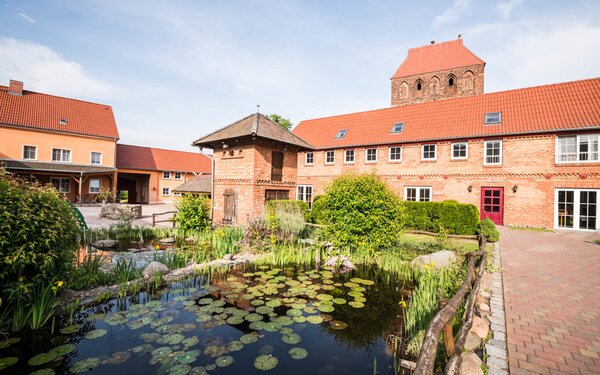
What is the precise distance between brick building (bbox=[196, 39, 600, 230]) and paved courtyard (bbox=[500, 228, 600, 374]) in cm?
695

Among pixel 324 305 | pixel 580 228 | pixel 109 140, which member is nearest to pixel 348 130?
pixel 580 228

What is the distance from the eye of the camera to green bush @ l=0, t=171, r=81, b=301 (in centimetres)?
407

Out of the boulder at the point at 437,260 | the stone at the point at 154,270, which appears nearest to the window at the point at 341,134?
the boulder at the point at 437,260

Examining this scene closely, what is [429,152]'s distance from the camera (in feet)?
61.9

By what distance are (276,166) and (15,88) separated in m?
27.1

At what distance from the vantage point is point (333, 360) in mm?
3654

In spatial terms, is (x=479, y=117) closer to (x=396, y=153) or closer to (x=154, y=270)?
(x=396, y=153)

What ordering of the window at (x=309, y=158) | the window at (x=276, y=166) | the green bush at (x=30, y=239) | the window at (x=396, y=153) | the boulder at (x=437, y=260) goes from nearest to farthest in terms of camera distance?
the green bush at (x=30, y=239) < the boulder at (x=437, y=260) < the window at (x=276, y=166) < the window at (x=396, y=153) < the window at (x=309, y=158)

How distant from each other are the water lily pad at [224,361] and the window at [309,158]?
21001 millimetres

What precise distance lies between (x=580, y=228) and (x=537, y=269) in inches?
428

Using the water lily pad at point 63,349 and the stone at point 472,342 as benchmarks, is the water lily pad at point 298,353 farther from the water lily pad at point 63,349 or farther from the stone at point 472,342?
the water lily pad at point 63,349

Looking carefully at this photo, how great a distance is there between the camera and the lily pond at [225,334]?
3.40 metres

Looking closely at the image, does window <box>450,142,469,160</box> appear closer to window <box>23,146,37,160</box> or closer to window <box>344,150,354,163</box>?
window <box>344,150,354,163</box>

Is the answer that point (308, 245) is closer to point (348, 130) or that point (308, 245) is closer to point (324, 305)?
point (324, 305)
